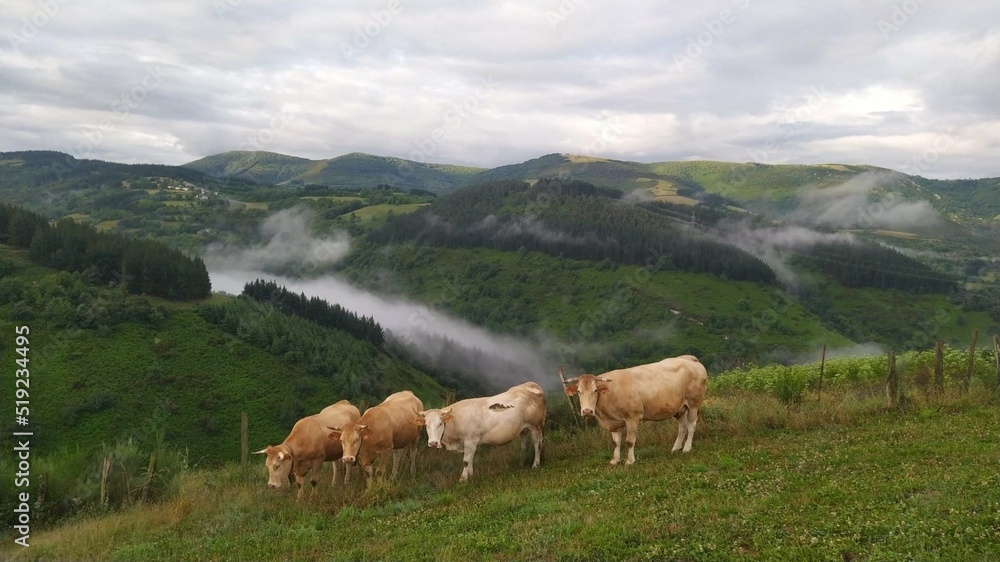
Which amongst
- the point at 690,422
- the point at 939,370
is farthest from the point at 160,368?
the point at 939,370

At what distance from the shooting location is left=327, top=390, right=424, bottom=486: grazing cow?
14617 mm

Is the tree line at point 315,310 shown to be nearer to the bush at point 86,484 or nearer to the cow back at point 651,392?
the bush at point 86,484

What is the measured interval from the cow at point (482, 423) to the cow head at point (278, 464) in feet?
12.0

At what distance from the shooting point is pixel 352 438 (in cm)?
1452

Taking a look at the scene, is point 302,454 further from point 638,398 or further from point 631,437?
point 638,398

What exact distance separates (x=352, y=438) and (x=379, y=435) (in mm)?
880

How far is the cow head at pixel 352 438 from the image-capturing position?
47.3 ft

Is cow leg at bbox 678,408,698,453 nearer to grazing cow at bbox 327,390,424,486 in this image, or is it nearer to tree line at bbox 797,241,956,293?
grazing cow at bbox 327,390,424,486

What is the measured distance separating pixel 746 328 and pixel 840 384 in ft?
465

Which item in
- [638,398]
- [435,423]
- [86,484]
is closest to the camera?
[638,398]

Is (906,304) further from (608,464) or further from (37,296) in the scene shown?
(37,296)

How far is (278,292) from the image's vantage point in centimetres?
15350

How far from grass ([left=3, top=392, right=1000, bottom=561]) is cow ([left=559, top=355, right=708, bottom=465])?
739mm

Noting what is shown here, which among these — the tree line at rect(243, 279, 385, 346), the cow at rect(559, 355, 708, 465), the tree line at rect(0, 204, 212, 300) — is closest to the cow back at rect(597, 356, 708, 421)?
the cow at rect(559, 355, 708, 465)
